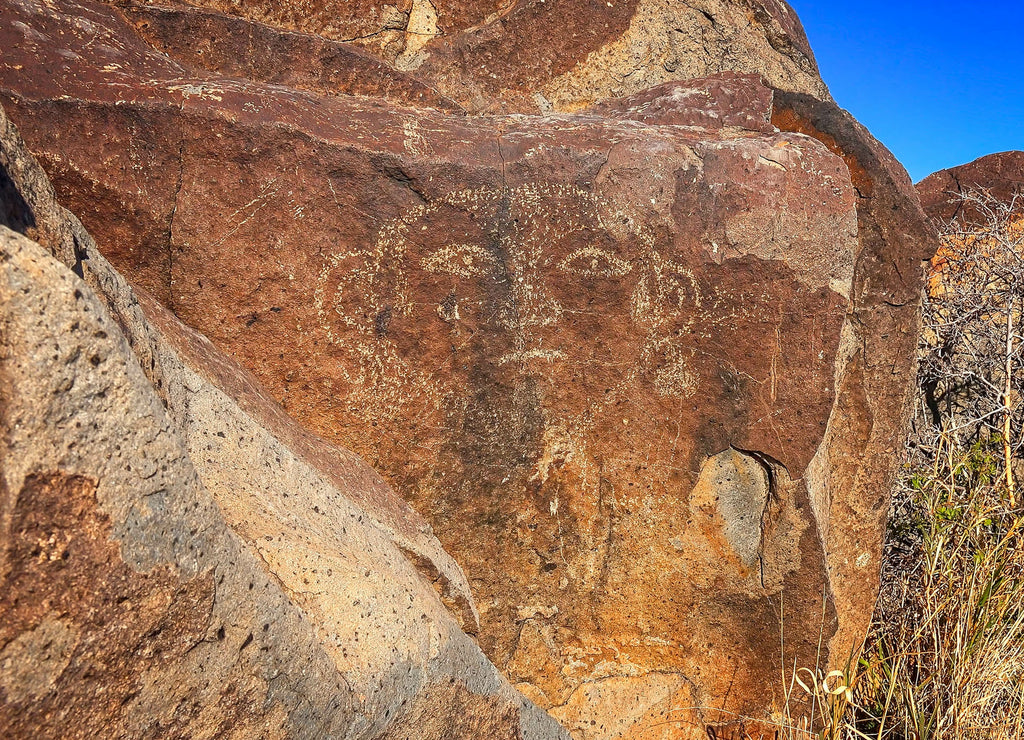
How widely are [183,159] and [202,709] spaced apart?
1218mm

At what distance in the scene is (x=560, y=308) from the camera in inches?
82.1

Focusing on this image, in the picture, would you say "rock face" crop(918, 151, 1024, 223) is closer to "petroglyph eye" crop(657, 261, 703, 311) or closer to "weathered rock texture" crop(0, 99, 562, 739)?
"petroglyph eye" crop(657, 261, 703, 311)

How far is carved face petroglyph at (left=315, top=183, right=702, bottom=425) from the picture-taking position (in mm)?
1982

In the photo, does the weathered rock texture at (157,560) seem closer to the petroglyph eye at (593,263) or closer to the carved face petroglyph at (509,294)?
the carved face petroglyph at (509,294)

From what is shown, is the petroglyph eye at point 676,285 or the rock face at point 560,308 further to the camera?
the petroglyph eye at point 676,285

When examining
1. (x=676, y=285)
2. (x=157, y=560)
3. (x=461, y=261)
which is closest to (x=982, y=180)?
(x=676, y=285)

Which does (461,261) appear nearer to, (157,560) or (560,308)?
(560,308)

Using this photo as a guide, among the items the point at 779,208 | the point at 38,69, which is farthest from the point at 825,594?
the point at 38,69

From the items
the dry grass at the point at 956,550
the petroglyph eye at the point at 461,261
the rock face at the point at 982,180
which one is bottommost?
the dry grass at the point at 956,550

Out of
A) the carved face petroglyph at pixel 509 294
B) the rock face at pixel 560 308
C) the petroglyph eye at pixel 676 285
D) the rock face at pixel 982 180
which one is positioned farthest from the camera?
the rock face at pixel 982 180

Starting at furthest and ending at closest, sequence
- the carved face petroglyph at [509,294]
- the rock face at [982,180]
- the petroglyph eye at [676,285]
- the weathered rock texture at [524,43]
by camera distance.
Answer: the rock face at [982,180] < the weathered rock texture at [524,43] < the petroglyph eye at [676,285] < the carved face petroglyph at [509,294]

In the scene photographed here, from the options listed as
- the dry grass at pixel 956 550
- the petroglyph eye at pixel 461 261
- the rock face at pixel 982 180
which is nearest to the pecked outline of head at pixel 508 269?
the petroglyph eye at pixel 461 261

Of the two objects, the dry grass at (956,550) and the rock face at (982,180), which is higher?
the rock face at (982,180)

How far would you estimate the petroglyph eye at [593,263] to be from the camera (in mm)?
2072
